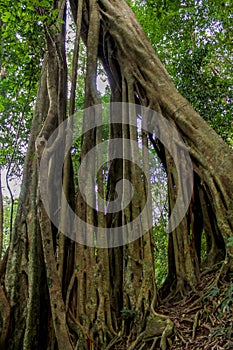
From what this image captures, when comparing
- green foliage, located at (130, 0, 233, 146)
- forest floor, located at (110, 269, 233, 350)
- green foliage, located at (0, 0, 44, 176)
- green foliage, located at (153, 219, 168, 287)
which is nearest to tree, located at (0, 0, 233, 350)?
forest floor, located at (110, 269, 233, 350)

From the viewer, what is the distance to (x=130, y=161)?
377 centimetres

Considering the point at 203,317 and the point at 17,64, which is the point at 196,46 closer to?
the point at 17,64

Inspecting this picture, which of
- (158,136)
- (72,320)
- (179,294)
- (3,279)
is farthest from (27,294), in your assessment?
(158,136)

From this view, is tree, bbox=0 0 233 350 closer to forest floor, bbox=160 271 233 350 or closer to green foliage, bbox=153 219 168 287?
forest floor, bbox=160 271 233 350

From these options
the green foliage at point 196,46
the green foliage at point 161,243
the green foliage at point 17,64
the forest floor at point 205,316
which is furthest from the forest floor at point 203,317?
the green foliage at point 196,46

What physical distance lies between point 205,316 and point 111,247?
1.30 m

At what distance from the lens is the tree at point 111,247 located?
2.89 metres

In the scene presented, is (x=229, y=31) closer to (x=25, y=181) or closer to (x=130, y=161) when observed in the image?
(x=130, y=161)

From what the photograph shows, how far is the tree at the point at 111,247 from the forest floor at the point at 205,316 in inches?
4.2

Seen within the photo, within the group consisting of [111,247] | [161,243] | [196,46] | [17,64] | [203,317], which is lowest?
[203,317]

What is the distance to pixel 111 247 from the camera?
12.0ft

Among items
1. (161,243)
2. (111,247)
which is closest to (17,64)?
(111,247)

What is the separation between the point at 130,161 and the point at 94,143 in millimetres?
470

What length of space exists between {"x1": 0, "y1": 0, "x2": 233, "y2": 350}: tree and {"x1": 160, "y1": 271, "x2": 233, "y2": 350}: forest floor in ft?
0.35
